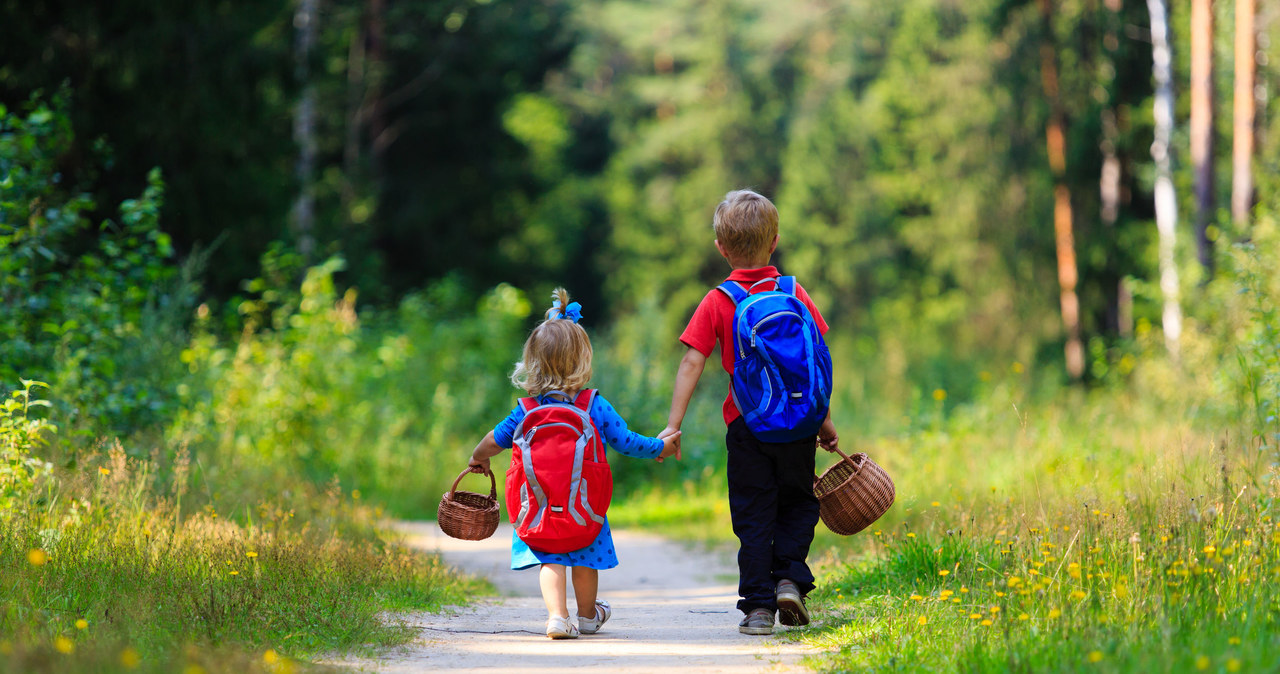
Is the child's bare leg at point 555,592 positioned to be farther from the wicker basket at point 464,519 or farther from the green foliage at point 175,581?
the green foliage at point 175,581

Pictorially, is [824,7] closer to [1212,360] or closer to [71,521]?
[1212,360]

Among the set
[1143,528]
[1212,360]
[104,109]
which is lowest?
[1143,528]

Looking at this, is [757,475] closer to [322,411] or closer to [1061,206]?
[322,411]

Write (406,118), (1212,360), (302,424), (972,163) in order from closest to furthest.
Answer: (302,424) → (1212,360) → (406,118) → (972,163)

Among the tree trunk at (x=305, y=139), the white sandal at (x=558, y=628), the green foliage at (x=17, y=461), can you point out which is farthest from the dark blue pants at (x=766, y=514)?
the tree trunk at (x=305, y=139)

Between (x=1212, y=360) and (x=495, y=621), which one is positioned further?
(x=1212, y=360)

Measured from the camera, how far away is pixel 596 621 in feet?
16.3

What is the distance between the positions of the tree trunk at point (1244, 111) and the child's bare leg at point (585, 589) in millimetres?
13776

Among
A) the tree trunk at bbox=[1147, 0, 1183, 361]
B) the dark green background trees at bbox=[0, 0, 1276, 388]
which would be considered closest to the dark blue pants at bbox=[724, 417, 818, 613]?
the dark green background trees at bbox=[0, 0, 1276, 388]

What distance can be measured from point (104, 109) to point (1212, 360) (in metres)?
13.0

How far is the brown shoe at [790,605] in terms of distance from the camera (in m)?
4.76

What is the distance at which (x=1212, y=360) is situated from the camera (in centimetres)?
1341

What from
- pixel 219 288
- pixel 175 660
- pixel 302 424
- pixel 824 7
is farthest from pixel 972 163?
pixel 175 660

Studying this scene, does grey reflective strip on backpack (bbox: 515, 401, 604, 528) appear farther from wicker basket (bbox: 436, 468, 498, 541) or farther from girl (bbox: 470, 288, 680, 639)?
wicker basket (bbox: 436, 468, 498, 541)
